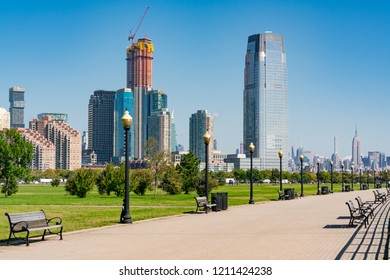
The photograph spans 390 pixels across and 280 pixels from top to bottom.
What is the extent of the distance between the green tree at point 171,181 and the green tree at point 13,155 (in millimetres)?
15904

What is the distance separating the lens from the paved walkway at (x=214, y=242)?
11805mm

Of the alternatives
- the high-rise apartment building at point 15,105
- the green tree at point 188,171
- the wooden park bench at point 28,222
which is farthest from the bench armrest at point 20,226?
the high-rise apartment building at point 15,105

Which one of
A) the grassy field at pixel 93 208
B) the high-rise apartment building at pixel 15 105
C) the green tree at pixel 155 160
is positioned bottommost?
the grassy field at pixel 93 208

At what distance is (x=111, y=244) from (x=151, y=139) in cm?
4010

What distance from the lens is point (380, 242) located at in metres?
13.7

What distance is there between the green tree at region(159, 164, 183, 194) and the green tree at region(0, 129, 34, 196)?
52.2 ft

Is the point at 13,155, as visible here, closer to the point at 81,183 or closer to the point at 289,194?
the point at 81,183

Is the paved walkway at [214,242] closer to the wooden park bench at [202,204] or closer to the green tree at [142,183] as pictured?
the wooden park bench at [202,204]

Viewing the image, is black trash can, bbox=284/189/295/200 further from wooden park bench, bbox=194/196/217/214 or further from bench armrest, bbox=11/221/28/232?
bench armrest, bbox=11/221/28/232

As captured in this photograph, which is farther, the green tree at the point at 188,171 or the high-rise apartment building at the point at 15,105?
the high-rise apartment building at the point at 15,105

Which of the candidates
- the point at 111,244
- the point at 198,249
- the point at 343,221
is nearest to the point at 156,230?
the point at 111,244

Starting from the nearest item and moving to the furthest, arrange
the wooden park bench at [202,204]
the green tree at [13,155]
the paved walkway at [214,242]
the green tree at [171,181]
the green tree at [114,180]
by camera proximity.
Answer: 1. the paved walkway at [214,242]
2. the wooden park bench at [202,204]
3. the green tree at [114,180]
4. the green tree at [171,181]
5. the green tree at [13,155]

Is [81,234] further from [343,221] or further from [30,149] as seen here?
[30,149]

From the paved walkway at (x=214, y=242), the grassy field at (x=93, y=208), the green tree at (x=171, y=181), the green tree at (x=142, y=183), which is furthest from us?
Result: the green tree at (x=142, y=183)
